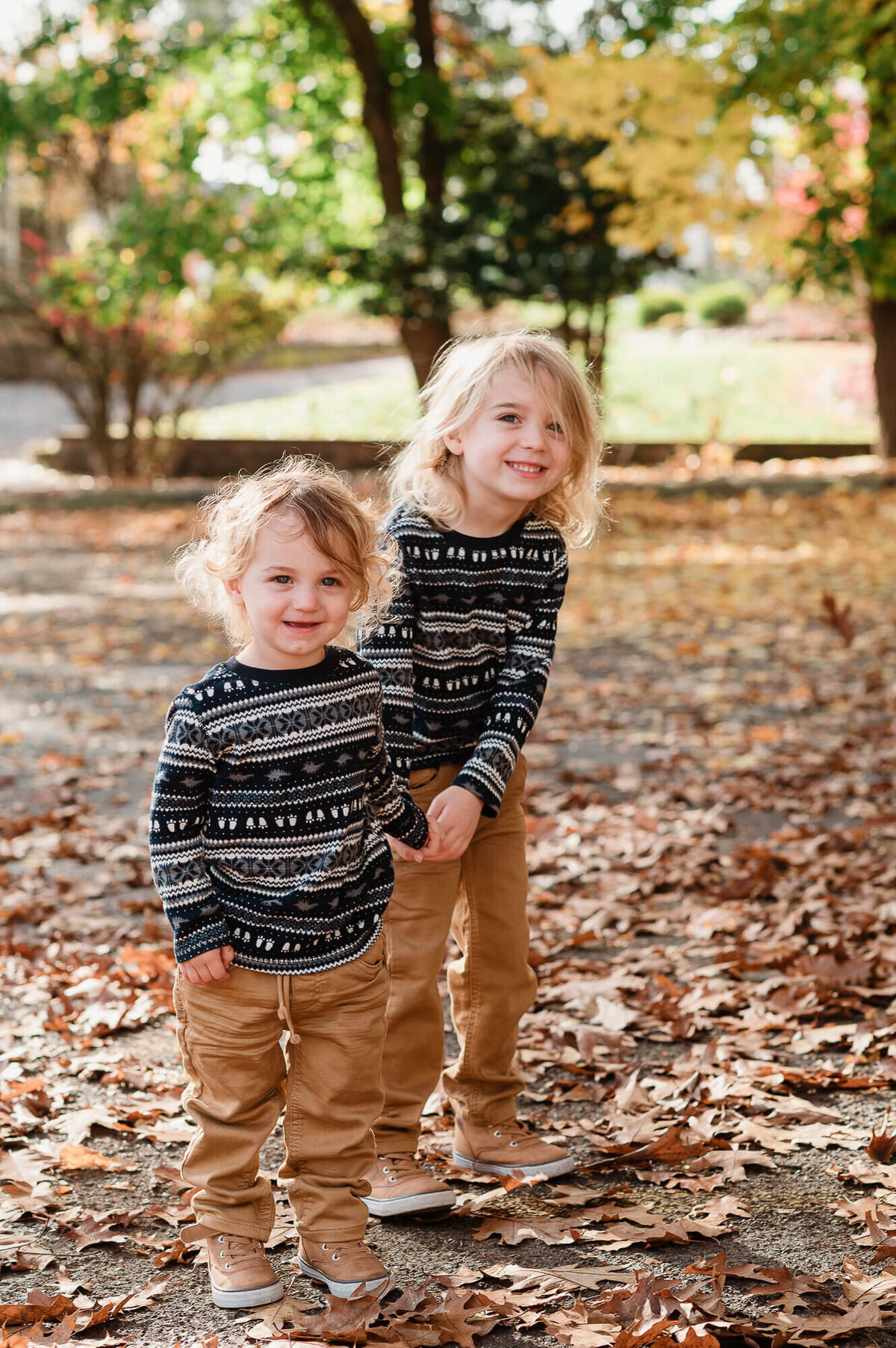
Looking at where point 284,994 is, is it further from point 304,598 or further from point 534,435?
point 534,435

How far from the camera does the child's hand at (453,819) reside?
267cm

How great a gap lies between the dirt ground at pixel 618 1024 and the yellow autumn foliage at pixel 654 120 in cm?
485

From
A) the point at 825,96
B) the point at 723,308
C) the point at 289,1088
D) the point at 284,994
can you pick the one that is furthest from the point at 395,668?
the point at 723,308

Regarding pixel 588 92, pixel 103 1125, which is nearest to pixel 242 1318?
pixel 103 1125

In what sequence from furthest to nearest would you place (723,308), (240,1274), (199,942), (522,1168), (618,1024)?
(723,308), (618,1024), (522,1168), (240,1274), (199,942)

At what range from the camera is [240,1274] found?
7.89ft

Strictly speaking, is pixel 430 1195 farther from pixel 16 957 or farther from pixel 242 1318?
pixel 16 957

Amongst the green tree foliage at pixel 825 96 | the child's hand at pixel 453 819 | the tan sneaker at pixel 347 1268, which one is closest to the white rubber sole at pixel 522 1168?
Result: the tan sneaker at pixel 347 1268

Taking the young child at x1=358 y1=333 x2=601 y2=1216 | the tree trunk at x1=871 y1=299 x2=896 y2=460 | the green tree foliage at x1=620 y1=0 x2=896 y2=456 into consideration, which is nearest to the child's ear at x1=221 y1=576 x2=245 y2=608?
the young child at x1=358 y1=333 x2=601 y2=1216

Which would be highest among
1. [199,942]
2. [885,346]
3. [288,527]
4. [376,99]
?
[376,99]

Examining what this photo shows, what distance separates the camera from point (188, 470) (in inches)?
678

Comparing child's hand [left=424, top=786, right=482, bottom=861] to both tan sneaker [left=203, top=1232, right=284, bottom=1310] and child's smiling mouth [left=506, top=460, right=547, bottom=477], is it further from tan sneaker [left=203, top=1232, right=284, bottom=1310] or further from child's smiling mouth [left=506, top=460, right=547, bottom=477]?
tan sneaker [left=203, top=1232, right=284, bottom=1310]

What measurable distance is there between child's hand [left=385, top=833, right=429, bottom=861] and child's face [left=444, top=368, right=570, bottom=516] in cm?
72

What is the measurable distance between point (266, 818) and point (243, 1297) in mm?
833
